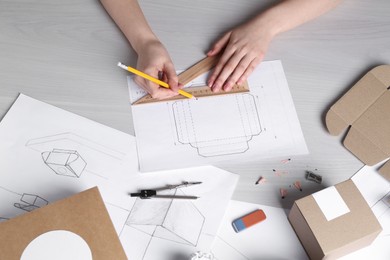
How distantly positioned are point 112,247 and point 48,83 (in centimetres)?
39

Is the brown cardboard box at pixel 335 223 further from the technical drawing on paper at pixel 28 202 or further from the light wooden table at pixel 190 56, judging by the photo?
the technical drawing on paper at pixel 28 202

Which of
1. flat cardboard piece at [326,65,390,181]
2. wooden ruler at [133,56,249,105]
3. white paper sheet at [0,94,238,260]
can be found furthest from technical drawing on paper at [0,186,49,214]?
flat cardboard piece at [326,65,390,181]

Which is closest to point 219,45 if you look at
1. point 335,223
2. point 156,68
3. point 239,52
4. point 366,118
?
point 239,52

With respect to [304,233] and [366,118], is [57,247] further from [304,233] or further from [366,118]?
[366,118]

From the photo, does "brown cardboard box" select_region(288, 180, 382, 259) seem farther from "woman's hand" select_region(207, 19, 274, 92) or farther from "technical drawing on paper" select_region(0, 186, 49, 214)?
"technical drawing on paper" select_region(0, 186, 49, 214)

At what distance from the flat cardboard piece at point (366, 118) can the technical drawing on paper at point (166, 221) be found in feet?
1.03

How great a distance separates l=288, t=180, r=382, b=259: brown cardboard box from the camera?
605 millimetres

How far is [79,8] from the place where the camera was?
90 centimetres

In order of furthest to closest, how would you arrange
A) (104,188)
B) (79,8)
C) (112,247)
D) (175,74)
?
(79,8) < (175,74) < (104,188) < (112,247)

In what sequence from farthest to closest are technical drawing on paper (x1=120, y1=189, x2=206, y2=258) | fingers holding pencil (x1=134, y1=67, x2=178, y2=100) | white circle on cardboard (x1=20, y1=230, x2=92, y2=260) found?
fingers holding pencil (x1=134, y1=67, x2=178, y2=100) < technical drawing on paper (x1=120, y1=189, x2=206, y2=258) < white circle on cardboard (x1=20, y1=230, x2=92, y2=260)

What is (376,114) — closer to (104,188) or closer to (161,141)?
(161,141)

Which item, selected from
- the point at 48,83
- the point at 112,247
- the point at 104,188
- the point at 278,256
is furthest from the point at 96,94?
the point at 278,256

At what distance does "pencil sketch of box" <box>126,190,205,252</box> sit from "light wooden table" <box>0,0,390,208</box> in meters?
0.09

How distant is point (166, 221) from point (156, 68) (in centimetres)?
30
